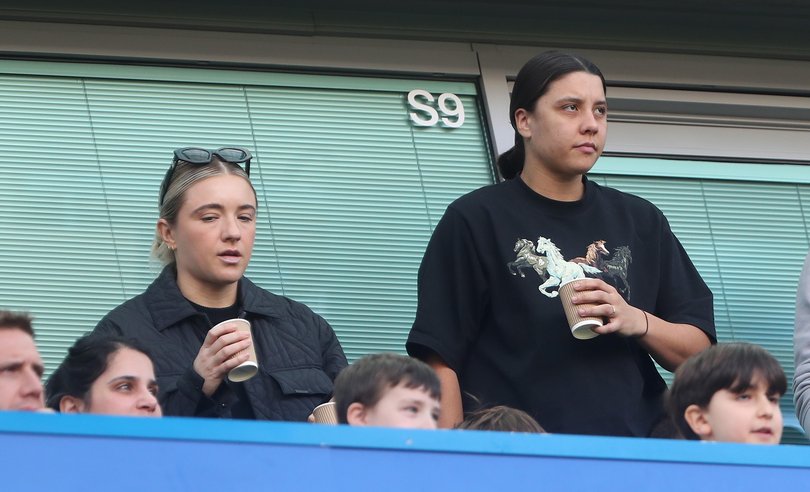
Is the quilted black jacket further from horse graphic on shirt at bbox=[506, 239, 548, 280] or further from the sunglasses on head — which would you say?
horse graphic on shirt at bbox=[506, 239, 548, 280]

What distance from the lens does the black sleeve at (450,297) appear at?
16.4ft

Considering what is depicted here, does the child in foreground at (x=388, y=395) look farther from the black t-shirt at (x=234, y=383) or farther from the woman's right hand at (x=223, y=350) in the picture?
the black t-shirt at (x=234, y=383)

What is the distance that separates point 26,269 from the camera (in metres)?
6.17

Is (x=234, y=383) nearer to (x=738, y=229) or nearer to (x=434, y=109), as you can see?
(x=434, y=109)

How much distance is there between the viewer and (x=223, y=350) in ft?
14.2

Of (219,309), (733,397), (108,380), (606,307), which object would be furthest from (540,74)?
(108,380)

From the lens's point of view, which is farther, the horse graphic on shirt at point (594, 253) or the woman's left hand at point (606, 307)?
the horse graphic on shirt at point (594, 253)

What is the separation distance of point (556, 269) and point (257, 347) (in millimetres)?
904

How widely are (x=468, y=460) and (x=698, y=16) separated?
12.9 feet

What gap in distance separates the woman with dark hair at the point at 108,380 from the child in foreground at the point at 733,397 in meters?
1.40

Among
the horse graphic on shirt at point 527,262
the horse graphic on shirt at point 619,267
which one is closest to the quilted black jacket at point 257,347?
the horse graphic on shirt at point 527,262

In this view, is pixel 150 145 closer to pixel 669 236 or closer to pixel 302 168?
pixel 302 168

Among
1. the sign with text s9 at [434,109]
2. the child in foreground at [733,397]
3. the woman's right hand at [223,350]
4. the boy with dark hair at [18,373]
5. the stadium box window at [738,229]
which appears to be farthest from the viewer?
the stadium box window at [738,229]

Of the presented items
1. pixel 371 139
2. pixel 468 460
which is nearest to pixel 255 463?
pixel 468 460
